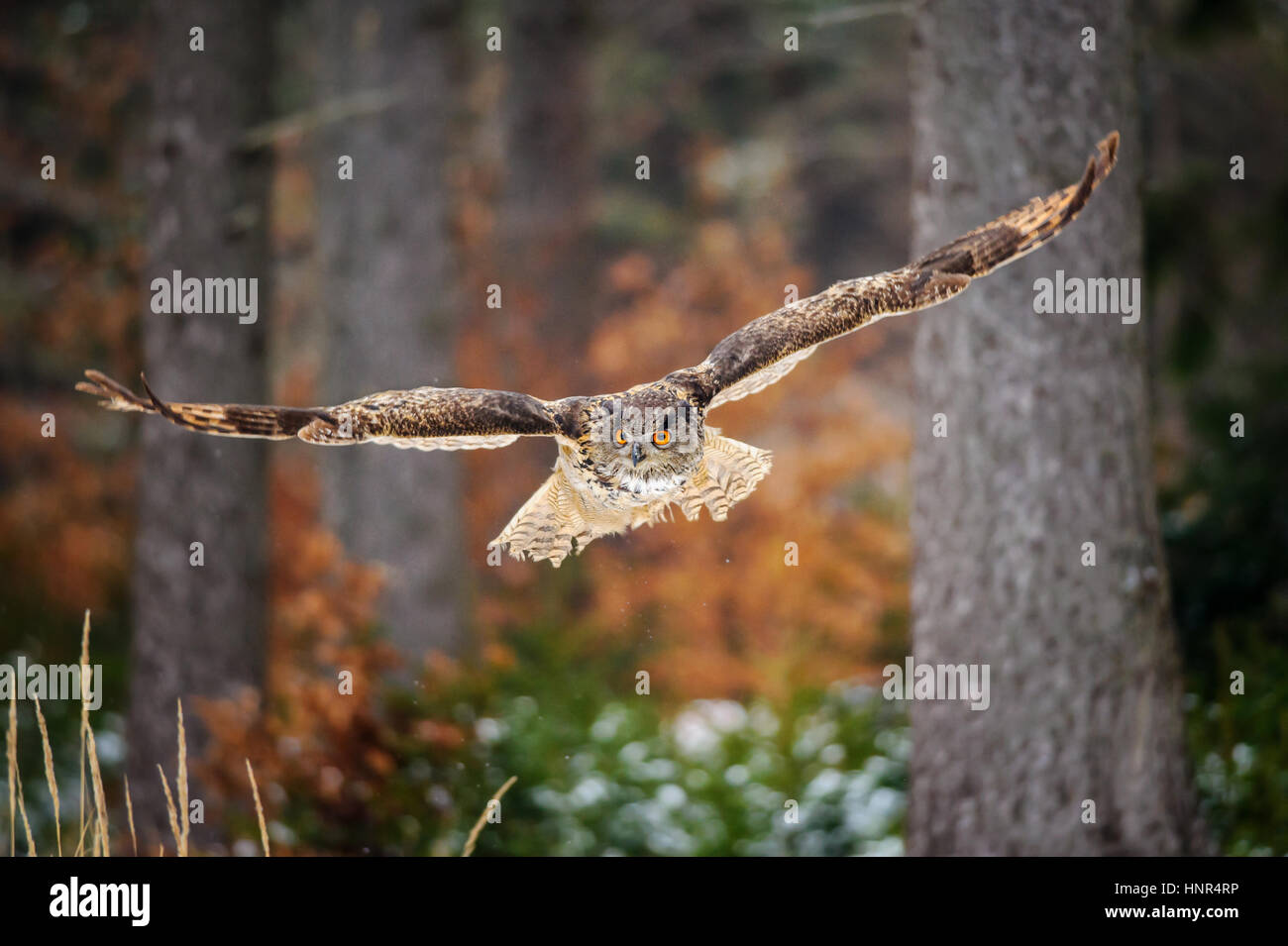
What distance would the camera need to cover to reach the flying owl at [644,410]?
9.63 ft

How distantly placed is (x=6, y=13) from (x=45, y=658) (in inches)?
213

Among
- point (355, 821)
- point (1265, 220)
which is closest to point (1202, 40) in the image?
point (1265, 220)

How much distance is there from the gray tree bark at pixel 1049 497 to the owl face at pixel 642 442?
131 centimetres

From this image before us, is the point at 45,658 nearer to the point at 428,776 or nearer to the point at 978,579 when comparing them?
the point at 428,776

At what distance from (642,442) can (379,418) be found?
0.78 m

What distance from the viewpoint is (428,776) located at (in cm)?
461

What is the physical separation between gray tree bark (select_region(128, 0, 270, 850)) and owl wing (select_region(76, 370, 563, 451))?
2.44m

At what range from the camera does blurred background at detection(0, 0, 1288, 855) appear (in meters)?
4.86
